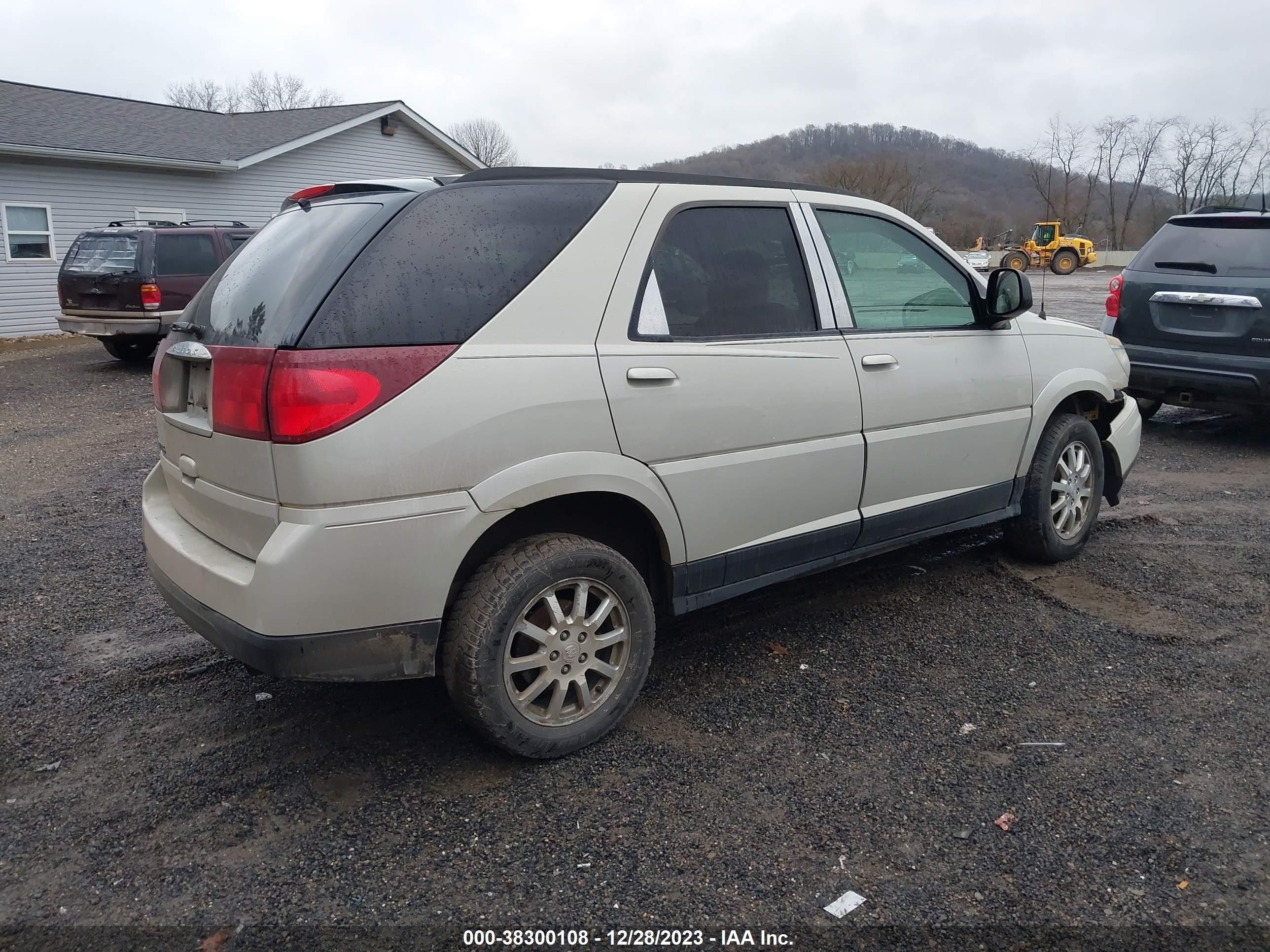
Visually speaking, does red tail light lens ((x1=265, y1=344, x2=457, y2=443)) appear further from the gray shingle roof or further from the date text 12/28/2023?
the gray shingle roof

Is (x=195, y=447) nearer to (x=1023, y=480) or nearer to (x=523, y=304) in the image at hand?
(x=523, y=304)

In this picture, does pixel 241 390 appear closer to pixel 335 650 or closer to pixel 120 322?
pixel 335 650

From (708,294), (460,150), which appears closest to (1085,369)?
(708,294)

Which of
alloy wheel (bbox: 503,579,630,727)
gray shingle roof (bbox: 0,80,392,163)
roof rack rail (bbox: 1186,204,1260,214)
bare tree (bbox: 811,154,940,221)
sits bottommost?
alloy wheel (bbox: 503,579,630,727)

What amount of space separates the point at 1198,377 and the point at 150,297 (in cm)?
1200

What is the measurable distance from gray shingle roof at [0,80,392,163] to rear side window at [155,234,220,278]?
6452 millimetres

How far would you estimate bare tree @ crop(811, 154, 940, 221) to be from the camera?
1625 inches

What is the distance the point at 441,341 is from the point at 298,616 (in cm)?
90

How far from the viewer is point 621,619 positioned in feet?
10.8

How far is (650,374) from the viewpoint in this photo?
3.25 metres

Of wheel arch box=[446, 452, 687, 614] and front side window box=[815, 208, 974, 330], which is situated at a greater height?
front side window box=[815, 208, 974, 330]

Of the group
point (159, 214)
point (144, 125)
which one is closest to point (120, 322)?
point (159, 214)

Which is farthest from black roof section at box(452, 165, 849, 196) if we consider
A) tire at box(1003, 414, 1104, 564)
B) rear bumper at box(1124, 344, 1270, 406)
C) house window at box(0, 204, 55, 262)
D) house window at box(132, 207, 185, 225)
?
house window at box(132, 207, 185, 225)

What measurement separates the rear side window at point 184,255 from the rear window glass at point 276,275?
34.9ft
